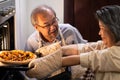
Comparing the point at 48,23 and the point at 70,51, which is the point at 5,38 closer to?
the point at 48,23

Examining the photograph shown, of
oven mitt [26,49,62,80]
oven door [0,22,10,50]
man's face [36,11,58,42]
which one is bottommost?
oven mitt [26,49,62,80]

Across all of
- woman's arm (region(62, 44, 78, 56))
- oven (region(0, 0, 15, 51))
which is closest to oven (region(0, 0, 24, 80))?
oven (region(0, 0, 15, 51))

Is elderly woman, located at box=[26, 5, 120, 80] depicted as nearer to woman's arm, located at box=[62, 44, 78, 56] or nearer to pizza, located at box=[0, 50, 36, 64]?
pizza, located at box=[0, 50, 36, 64]

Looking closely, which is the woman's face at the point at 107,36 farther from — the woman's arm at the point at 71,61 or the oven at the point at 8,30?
the oven at the point at 8,30

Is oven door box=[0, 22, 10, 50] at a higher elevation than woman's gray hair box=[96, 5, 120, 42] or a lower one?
lower

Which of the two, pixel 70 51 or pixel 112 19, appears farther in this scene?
pixel 70 51

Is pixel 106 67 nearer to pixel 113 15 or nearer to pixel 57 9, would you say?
pixel 113 15

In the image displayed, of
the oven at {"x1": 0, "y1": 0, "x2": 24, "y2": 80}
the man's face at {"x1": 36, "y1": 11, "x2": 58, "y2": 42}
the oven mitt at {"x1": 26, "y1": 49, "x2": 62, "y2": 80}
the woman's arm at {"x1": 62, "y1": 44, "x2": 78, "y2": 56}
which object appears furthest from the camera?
the man's face at {"x1": 36, "y1": 11, "x2": 58, "y2": 42}

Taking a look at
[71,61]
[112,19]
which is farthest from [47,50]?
[112,19]

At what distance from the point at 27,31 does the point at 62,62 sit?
1.35 m

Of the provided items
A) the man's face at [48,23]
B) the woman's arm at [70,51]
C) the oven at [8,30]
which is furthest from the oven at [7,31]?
the woman's arm at [70,51]

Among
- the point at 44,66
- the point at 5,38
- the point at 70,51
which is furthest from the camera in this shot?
the point at 5,38

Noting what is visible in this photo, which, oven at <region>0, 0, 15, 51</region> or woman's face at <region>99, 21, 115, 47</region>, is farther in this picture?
oven at <region>0, 0, 15, 51</region>

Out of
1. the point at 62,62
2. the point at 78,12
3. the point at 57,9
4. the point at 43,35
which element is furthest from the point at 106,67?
the point at 57,9
